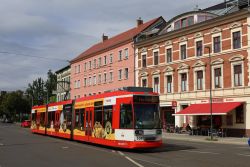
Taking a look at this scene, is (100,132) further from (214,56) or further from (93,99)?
(214,56)

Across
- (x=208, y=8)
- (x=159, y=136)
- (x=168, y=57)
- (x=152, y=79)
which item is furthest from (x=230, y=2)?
(x=159, y=136)

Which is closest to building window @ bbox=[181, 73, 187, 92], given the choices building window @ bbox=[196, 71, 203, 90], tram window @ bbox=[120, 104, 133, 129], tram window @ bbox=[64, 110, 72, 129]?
building window @ bbox=[196, 71, 203, 90]

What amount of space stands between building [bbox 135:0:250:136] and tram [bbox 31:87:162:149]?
15589mm

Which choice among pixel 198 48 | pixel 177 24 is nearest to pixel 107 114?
pixel 198 48

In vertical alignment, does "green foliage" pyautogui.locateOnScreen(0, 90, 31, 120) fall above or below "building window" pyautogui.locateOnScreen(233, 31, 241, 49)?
below

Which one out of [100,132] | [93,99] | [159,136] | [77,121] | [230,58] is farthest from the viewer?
[230,58]

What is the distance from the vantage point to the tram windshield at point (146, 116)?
19984 millimetres

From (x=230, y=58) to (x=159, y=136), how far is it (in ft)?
67.9

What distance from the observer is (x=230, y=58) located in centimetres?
3831

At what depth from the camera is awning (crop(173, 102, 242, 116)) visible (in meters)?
36.5

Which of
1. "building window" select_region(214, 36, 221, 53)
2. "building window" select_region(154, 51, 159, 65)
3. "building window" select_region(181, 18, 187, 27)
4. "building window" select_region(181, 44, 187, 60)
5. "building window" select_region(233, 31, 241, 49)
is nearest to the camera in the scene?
"building window" select_region(233, 31, 241, 49)

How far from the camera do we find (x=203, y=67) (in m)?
41.6

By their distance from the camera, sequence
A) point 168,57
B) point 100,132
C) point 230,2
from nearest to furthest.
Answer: point 100,132, point 230,2, point 168,57

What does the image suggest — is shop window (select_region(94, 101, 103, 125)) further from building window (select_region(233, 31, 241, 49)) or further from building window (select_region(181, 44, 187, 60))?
building window (select_region(181, 44, 187, 60))
